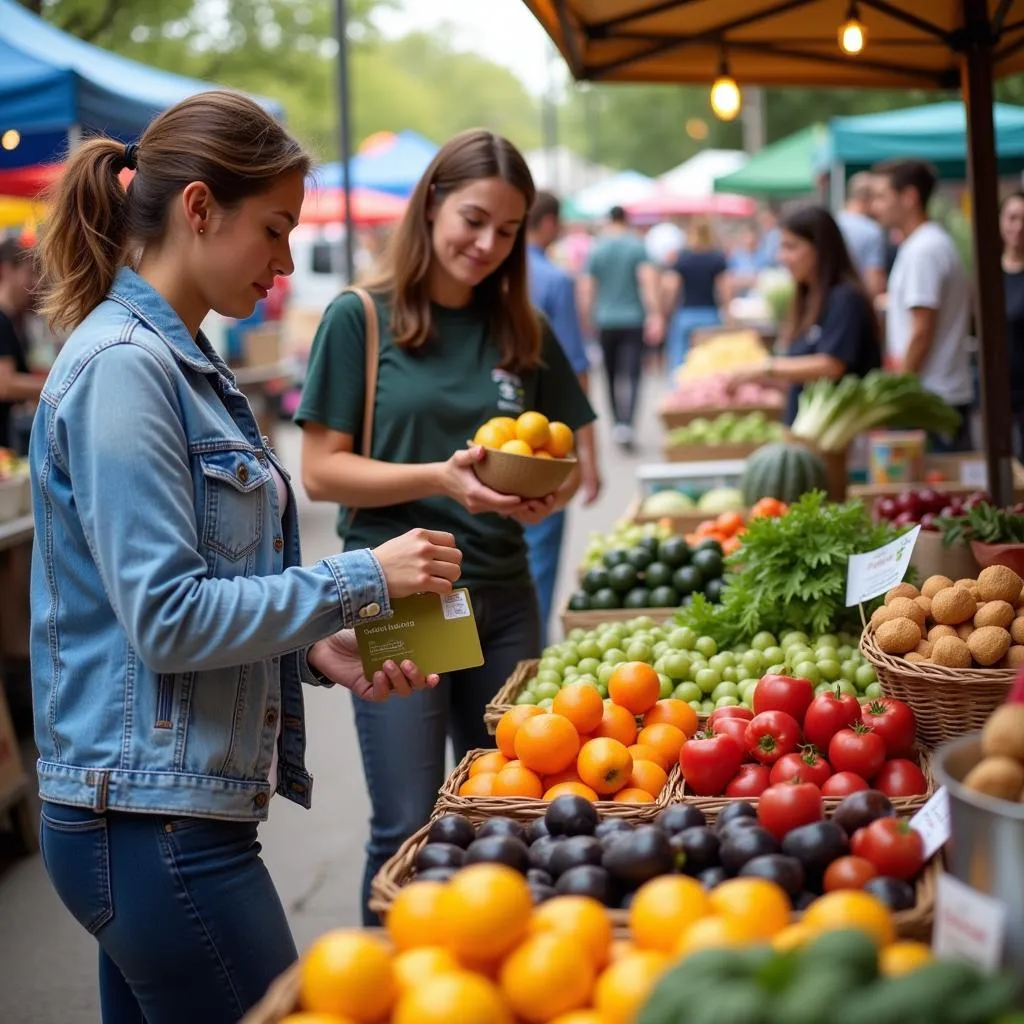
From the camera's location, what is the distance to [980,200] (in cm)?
459

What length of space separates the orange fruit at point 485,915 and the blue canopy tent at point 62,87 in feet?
17.5

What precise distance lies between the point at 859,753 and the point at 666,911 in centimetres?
93

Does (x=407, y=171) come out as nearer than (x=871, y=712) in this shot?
No

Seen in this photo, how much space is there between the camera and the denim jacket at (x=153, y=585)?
197 cm

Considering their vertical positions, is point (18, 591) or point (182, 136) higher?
point (182, 136)

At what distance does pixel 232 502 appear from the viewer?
218 centimetres

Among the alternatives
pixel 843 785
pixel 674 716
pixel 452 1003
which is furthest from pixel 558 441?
pixel 452 1003

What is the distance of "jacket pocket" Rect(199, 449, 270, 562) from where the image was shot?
214 centimetres

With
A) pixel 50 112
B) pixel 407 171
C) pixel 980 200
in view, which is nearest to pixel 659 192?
pixel 407 171

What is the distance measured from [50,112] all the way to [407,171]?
47.7 ft

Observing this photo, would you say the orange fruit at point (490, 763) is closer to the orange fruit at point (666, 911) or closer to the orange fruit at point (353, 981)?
the orange fruit at point (666, 911)

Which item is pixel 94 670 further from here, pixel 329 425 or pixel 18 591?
pixel 18 591

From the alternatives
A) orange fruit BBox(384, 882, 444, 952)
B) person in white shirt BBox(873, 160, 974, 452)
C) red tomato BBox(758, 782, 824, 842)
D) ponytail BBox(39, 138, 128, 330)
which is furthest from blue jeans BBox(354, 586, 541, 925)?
person in white shirt BBox(873, 160, 974, 452)

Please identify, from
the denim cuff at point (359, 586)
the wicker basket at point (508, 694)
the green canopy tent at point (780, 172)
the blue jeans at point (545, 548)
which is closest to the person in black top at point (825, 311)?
the blue jeans at point (545, 548)
